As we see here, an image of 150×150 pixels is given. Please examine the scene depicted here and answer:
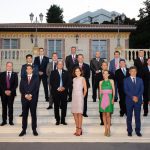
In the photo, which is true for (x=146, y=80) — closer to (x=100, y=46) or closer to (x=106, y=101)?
(x=106, y=101)

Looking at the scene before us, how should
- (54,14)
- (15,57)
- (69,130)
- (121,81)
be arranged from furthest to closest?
(54,14), (15,57), (121,81), (69,130)

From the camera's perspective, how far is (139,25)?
33.9 meters

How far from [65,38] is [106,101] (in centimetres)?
1487

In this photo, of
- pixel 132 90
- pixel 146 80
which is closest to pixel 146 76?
pixel 146 80

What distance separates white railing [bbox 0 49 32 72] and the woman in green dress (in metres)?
11.0

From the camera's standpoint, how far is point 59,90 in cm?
891

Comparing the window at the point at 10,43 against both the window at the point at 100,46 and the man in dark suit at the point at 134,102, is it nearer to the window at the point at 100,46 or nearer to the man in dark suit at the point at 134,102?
the window at the point at 100,46

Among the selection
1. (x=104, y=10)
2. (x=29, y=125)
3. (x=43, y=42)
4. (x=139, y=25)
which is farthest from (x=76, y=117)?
(x=104, y=10)

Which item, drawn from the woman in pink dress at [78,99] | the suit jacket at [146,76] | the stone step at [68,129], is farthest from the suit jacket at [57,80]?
the suit jacket at [146,76]

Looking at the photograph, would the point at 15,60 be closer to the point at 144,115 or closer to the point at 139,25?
the point at 144,115

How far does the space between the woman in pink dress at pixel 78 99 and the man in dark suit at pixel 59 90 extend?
55cm

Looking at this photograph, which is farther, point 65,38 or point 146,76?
point 65,38

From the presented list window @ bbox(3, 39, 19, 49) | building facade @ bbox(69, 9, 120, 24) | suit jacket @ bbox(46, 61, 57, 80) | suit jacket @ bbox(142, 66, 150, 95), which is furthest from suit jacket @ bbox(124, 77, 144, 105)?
building facade @ bbox(69, 9, 120, 24)

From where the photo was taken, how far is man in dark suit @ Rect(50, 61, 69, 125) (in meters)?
8.90
